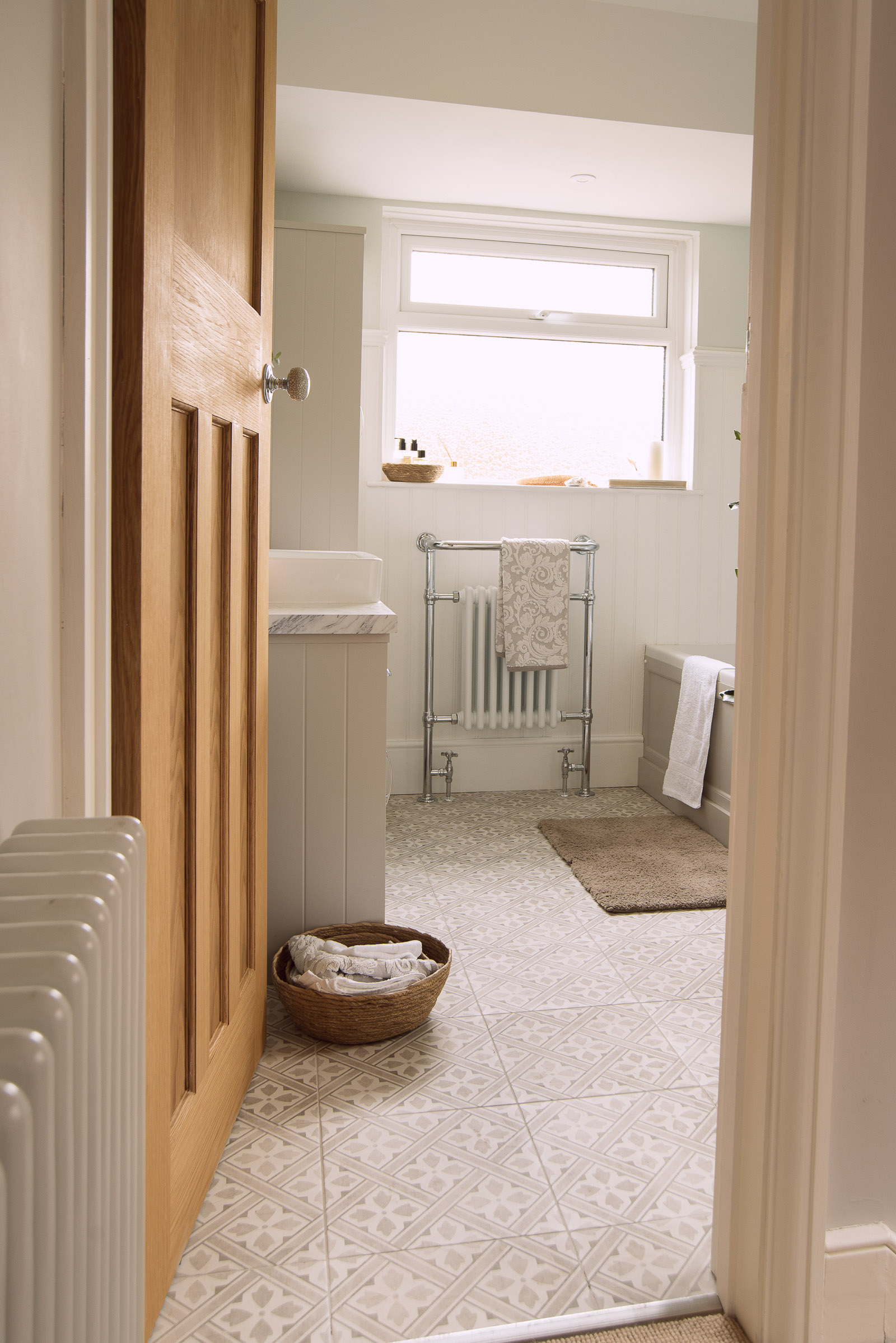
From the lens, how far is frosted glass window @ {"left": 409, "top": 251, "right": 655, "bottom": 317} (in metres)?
3.69

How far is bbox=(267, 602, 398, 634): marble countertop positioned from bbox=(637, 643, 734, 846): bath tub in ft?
4.82

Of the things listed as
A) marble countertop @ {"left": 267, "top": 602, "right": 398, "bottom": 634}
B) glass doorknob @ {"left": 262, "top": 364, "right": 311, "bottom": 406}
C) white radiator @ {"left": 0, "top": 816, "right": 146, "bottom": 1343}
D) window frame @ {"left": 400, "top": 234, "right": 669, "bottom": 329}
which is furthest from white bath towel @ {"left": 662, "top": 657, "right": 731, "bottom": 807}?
white radiator @ {"left": 0, "top": 816, "right": 146, "bottom": 1343}

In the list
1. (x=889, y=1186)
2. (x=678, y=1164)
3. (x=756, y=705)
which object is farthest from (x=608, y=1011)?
(x=756, y=705)

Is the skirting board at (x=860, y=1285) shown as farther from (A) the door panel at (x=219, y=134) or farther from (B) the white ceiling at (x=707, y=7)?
(B) the white ceiling at (x=707, y=7)

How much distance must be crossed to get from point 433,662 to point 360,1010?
78.0 inches

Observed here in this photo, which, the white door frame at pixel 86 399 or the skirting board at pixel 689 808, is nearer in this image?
the white door frame at pixel 86 399

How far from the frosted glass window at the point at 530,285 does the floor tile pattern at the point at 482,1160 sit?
2.47m

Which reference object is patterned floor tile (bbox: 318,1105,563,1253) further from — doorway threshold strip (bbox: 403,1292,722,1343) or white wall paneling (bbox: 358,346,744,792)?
white wall paneling (bbox: 358,346,744,792)

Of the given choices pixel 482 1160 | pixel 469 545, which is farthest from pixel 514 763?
pixel 482 1160

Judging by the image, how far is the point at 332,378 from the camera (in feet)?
9.68

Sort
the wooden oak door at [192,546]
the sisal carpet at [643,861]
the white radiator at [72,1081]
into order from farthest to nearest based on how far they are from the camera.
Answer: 1. the sisal carpet at [643,861]
2. the wooden oak door at [192,546]
3. the white radiator at [72,1081]

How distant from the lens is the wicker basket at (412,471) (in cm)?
352

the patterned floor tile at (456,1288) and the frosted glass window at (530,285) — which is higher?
the frosted glass window at (530,285)

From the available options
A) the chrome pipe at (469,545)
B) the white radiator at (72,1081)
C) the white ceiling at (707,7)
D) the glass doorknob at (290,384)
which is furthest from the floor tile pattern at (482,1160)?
the white ceiling at (707,7)
